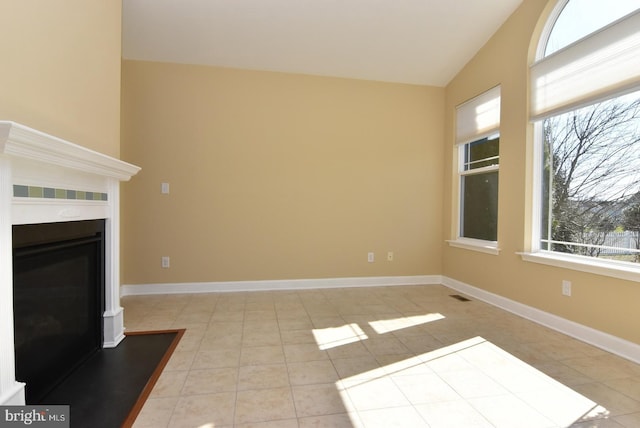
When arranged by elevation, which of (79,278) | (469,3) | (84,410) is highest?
(469,3)

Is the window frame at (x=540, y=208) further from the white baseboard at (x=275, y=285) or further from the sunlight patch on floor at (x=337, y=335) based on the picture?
the sunlight patch on floor at (x=337, y=335)

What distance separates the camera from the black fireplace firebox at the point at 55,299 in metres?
1.66

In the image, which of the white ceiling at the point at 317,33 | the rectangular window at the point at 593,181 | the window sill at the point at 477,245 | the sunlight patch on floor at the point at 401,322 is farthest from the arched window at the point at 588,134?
the sunlight patch on floor at the point at 401,322

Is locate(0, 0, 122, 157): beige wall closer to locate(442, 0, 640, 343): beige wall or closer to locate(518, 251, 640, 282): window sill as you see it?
locate(442, 0, 640, 343): beige wall

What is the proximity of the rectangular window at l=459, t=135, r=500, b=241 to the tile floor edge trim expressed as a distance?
2.20 ft

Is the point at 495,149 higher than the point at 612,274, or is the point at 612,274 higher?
the point at 495,149

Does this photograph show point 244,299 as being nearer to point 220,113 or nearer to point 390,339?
point 390,339

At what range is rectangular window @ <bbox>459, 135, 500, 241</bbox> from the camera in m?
3.75

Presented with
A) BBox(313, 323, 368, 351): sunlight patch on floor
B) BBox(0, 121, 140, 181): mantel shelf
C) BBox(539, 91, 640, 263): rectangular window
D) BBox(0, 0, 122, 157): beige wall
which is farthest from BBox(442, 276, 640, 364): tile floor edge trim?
BBox(0, 0, 122, 157): beige wall

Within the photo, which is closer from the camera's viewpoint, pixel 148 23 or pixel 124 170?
pixel 124 170

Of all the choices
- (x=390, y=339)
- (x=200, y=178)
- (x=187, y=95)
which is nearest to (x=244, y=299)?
(x=200, y=178)

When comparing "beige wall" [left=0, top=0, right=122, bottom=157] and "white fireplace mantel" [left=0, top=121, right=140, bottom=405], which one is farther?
"beige wall" [left=0, top=0, right=122, bottom=157]

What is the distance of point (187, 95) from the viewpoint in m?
3.96

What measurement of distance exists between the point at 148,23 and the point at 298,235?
2766mm
